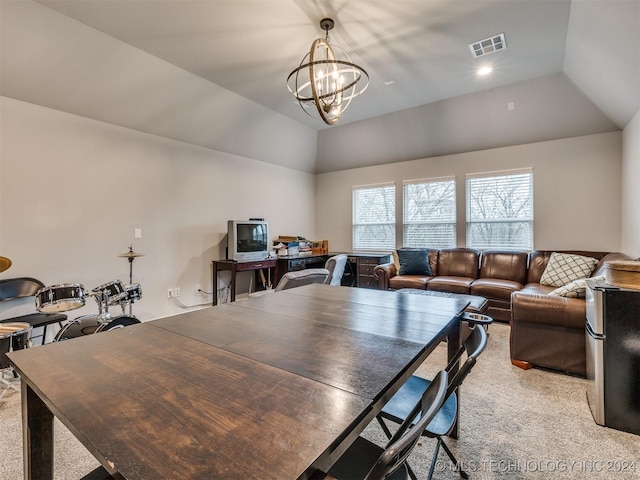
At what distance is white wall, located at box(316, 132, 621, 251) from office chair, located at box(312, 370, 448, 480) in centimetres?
494

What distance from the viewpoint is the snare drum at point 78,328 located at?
8.82ft

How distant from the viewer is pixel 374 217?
647 cm

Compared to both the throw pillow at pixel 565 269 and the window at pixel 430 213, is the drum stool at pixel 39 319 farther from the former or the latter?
the throw pillow at pixel 565 269

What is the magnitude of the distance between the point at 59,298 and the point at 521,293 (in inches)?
169

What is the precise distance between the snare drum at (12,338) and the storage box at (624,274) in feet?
14.3

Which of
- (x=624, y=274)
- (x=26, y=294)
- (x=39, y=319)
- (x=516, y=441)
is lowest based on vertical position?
(x=516, y=441)

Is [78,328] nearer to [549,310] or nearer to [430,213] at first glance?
[549,310]

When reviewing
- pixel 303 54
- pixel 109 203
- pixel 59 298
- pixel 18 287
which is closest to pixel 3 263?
pixel 59 298

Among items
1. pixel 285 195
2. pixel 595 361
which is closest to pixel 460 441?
pixel 595 361

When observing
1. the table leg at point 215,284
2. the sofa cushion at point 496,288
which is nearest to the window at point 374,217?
the sofa cushion at point 496,288

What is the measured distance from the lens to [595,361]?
2053mm

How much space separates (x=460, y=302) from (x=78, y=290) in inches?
131

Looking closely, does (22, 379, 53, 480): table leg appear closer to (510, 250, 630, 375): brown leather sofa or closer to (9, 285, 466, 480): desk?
(9, 285, 466, 480): desk

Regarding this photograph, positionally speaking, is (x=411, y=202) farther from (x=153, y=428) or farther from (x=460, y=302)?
(x=153, y=428)
